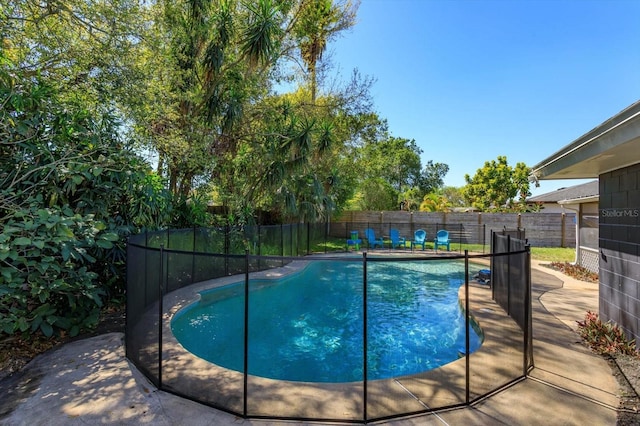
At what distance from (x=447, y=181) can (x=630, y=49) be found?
33629 mm

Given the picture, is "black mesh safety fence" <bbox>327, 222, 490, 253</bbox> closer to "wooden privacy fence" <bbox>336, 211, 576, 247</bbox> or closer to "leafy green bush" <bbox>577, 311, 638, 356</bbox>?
"wooden privacy fence" <bbox>336, 211, 576, 247</bbox>

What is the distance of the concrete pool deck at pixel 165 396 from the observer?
262 cm

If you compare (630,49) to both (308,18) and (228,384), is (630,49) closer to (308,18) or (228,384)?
(308,18)

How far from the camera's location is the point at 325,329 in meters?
6.25

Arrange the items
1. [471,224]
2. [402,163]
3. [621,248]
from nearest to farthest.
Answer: [621,248] → [471,224] → [402,163]

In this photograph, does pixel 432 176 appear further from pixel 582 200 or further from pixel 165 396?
pixel 165 396

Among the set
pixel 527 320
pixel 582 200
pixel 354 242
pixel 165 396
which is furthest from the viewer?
pixel 354 242

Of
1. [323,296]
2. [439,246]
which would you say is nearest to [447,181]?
[439,246]

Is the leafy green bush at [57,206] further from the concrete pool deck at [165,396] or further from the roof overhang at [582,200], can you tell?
the roof overhang at [582,200]

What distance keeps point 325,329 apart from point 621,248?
493 centimetres

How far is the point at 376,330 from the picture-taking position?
20.2 feet

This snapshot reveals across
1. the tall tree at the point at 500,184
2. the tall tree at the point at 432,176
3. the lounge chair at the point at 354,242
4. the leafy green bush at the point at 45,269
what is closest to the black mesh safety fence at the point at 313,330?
the leafy green bush at the point at 45,269

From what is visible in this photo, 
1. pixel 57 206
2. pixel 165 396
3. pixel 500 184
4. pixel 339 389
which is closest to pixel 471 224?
pixel 500 184

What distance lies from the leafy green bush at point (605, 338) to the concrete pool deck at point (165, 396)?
218 mm
